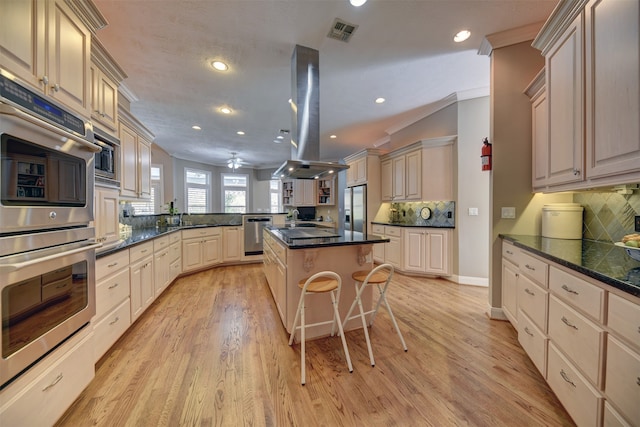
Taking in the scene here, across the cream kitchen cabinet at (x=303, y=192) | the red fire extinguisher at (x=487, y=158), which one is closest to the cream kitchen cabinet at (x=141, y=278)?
the red fire extinguisher at (x=487, y=158)

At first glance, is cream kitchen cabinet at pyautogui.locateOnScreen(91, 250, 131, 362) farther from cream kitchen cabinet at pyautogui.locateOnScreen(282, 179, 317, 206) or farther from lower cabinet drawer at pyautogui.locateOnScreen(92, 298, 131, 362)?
cream kitchen cabinet at pyautogui.locateOnScreen(282, 179, 317, 206)

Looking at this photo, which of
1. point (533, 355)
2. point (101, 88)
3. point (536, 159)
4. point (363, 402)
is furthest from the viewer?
point (536, 159)

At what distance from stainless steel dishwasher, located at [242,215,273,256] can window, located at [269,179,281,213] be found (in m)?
3.47

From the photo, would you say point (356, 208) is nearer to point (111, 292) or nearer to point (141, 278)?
point (141, 278)

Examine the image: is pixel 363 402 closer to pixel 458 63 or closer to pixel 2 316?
pixel 2 316

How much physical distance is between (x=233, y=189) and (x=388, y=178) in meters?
5.69

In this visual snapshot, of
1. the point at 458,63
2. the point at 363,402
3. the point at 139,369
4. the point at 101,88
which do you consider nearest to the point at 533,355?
the point at 363,402

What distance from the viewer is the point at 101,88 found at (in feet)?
6.67

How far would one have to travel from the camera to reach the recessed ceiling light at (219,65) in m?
2.73

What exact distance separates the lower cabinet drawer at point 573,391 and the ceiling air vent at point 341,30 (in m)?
2.93

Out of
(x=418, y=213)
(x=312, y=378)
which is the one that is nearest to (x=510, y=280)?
(x=312, y=378)

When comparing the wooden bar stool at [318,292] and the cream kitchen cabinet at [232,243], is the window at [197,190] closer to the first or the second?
the cream kitchen cabinet at [232,243]

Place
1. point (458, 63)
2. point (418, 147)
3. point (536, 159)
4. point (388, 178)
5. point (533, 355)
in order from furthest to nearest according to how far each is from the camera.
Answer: point (388, 178) < point (418, 147) < point (458, 63) < point (536, 159) < point (533, 355)

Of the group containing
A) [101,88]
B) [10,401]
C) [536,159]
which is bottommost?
[10,401]
